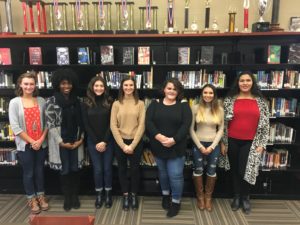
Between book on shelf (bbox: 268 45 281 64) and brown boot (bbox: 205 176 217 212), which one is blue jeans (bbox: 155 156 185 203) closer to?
brown boot (bbox: 205 176 217 212)

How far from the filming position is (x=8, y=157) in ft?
11.3

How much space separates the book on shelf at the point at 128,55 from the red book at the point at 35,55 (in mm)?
1067

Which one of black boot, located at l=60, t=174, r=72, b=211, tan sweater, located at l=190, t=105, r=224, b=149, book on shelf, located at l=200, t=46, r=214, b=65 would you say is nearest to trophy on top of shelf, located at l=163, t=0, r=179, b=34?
book on shelf, located at l=200, t=46, r=214, b=65

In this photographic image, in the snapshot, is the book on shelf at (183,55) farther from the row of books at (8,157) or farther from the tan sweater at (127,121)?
the row of books at (8,157)

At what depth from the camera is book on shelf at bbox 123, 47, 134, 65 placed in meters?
3.23

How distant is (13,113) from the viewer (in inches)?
108

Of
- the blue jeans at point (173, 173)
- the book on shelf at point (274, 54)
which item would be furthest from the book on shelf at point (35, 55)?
the book on shelf at point (274, 54)

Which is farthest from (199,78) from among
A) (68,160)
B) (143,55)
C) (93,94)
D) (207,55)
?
(68,160)

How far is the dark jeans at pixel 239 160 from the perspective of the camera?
2.89 metres

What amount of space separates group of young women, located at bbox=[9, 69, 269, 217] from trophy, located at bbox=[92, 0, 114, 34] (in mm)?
703

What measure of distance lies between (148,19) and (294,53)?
71.7 inches

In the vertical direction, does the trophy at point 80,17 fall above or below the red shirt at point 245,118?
above

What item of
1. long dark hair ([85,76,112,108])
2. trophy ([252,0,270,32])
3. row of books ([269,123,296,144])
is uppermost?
trophy ([252,0,270,32])

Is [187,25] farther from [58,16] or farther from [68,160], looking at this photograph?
[68,160]
